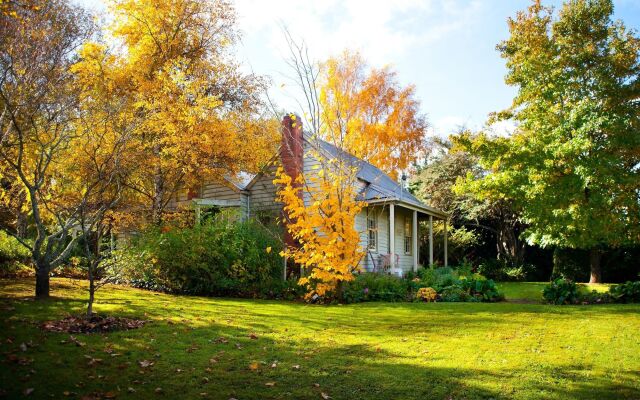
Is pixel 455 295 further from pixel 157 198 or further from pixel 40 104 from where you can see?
pixel 40 104

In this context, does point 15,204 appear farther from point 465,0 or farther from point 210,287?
point 465,0

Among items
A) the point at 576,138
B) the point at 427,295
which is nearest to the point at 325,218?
the point at 427,295

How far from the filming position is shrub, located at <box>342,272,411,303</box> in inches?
487

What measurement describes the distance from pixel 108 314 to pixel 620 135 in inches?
590

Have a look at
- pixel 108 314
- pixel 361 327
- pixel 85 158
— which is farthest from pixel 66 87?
pixel 361 327

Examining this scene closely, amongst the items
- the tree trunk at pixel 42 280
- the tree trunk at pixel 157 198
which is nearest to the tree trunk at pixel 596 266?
the tree trunk at pixel 157 198

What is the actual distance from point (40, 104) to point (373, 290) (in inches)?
387

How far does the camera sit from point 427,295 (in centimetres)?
1247

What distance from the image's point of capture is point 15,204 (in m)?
15.7

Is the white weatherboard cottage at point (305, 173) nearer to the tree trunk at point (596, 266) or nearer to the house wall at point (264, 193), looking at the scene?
the house wall at point (264, 193)

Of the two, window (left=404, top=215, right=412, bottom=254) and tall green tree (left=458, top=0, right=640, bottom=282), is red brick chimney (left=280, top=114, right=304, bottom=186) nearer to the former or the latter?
tall green tree (left=458, top=0, right=640, bottom=282)

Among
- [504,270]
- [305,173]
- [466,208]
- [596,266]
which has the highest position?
[305,173]

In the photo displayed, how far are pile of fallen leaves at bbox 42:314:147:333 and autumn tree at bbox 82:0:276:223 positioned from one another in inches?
330

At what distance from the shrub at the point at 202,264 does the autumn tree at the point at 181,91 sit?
3321mm
